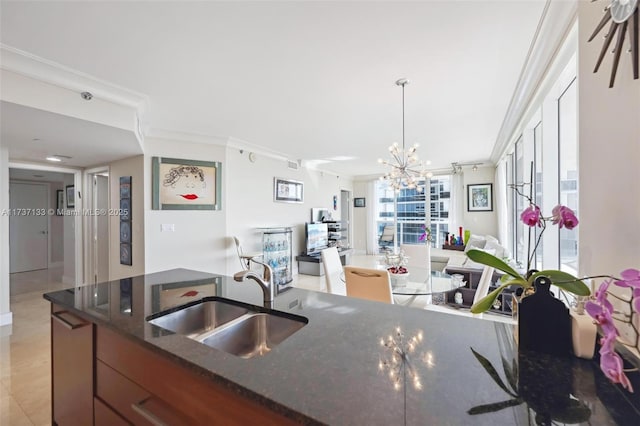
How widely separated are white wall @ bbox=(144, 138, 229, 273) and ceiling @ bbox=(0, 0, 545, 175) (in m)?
0.43

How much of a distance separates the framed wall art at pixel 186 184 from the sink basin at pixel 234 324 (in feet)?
9.92

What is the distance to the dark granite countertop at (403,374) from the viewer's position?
58 cm

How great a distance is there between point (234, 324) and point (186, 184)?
343 centimetres

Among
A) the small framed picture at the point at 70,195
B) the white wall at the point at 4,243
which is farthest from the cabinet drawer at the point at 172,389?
the small framed picture at the point at 70,195

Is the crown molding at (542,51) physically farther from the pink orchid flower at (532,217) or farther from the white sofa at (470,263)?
the white sofa at (470,263)

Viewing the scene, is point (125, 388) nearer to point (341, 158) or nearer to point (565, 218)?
point (565, 218)

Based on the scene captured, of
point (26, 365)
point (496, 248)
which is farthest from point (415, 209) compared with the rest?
point (26, 365)

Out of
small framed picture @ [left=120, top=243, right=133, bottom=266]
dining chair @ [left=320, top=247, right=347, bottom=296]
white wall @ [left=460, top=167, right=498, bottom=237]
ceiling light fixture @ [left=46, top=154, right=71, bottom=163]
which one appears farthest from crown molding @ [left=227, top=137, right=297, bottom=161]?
white wall @ [left=460, top=167, right=498, bottom=237]

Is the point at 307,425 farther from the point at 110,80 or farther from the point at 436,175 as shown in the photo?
the point at 436,175

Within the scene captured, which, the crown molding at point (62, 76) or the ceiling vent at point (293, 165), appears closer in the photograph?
the crown molding at point (62, 76)

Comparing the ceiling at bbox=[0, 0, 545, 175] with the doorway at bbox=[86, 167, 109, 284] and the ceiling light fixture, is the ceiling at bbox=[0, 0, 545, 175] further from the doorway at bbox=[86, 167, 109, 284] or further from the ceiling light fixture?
the doorway at bbox=[86, 167, 109, 284]

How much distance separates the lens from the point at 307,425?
22.6 inches

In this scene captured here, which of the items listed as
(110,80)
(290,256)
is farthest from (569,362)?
(290,256)

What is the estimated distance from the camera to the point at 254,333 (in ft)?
4.22
